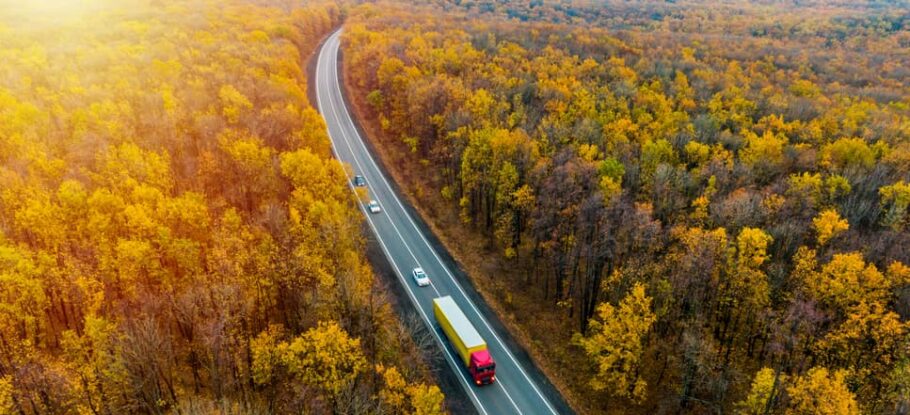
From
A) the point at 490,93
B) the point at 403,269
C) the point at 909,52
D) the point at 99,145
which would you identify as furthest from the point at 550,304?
the point at 909,52

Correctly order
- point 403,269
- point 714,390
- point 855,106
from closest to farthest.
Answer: point 714,390 → point 403,269 → point 855,106

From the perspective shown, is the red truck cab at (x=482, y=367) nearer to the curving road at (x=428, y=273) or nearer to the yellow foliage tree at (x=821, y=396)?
the curving road at (x=428, y=273)

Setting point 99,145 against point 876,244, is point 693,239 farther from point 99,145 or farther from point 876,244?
point 99,145

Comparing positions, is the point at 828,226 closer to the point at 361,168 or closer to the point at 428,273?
the point at 428,273

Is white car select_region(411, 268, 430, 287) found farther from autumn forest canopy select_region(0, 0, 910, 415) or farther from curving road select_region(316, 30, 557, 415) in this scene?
autumn forest canopy select_region(0, 0, 910, 415)

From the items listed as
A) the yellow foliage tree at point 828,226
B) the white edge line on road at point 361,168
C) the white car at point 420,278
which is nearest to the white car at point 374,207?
the white edge line on road at point 361,168

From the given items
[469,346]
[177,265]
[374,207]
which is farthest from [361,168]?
[469,346]

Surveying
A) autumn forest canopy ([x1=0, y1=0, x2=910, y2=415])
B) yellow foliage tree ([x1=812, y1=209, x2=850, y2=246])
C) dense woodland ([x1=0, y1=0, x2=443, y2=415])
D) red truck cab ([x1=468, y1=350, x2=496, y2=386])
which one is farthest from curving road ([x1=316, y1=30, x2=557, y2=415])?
yellow foliage tree ([x1=812, y1=209, x2=850, y2=246])
